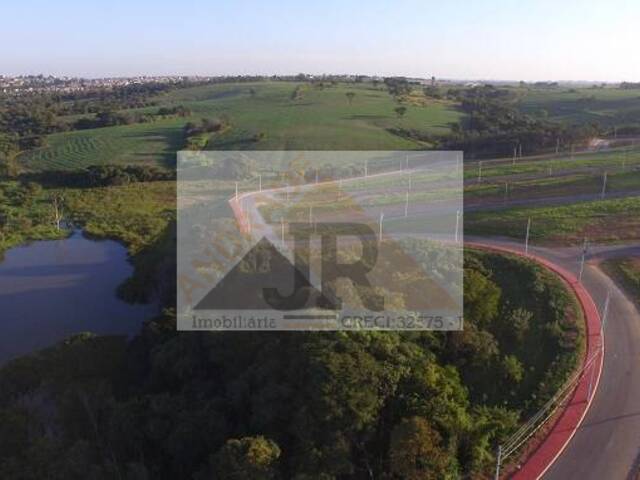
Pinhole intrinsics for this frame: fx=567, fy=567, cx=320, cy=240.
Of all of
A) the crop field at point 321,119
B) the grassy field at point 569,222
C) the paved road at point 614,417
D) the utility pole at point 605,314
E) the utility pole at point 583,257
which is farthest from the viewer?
the crop field at point 321,119

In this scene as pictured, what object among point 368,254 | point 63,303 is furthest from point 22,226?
point 368,254

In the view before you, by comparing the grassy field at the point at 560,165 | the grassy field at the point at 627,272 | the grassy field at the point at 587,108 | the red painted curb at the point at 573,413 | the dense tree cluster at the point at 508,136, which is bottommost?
the red painted curb at the point at 573,413

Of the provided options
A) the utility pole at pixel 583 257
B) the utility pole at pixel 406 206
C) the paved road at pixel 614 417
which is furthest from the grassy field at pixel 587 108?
the paved road at pixel 614 417

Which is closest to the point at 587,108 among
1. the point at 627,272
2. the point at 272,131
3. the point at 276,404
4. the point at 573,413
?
the point at 272,131

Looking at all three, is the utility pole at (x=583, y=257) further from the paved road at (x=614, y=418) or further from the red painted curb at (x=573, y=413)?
the red painted curb at (x=573, y=413)

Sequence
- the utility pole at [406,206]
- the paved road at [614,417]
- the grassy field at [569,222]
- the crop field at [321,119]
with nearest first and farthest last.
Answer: the paved road at [614,417] < the grassy field at [569,222] < the utility pole at [406,206] < the crop field at [321,119]

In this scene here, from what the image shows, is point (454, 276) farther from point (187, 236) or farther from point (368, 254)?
point (187, 236)

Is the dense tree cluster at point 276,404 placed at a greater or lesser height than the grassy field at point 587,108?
lesser
